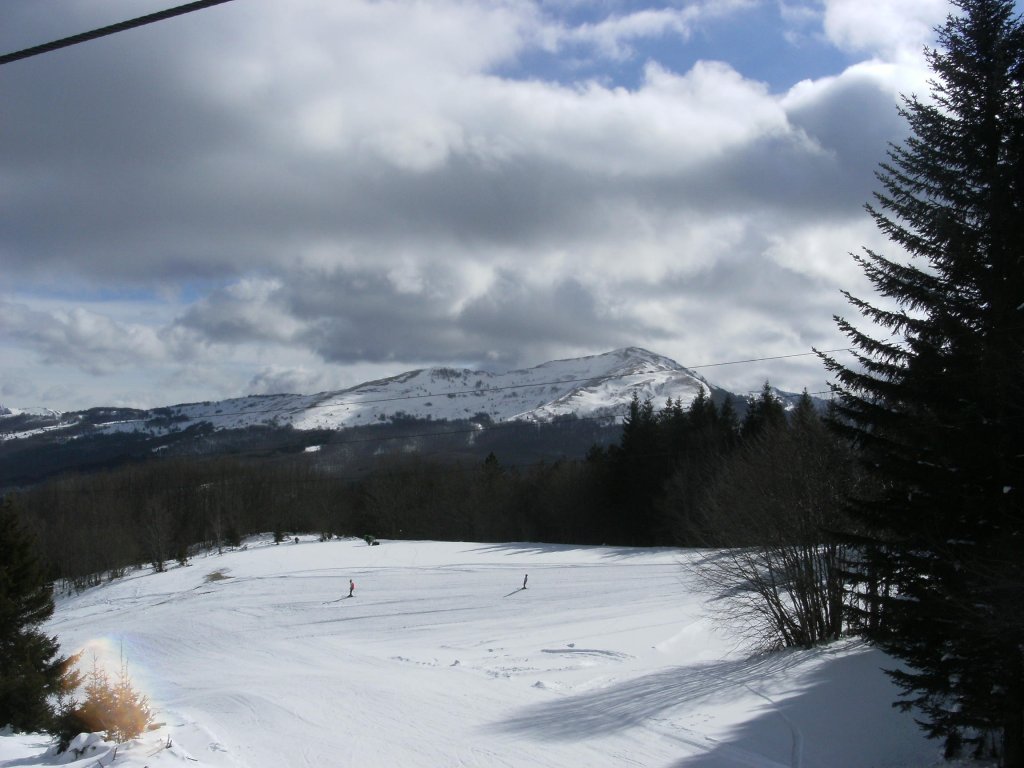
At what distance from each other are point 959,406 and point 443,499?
272 feet

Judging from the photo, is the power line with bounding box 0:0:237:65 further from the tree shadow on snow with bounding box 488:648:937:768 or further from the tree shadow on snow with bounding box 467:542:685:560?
the tree shadow on snow with bounding box 467:542:685:560

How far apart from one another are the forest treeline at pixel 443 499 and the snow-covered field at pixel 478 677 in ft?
17.9

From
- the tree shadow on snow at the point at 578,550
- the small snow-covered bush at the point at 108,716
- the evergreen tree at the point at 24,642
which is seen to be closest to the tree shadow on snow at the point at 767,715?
the small snow-covered bush at the point at 108,716

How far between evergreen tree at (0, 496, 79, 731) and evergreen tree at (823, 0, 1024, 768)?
2221cm

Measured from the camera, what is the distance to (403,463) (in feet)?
343

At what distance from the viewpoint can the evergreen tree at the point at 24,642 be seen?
23.2m

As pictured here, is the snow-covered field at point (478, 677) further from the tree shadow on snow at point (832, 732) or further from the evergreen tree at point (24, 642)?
the evergreen tree at point (24, 642)

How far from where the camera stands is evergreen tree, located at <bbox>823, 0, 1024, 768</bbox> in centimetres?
1030

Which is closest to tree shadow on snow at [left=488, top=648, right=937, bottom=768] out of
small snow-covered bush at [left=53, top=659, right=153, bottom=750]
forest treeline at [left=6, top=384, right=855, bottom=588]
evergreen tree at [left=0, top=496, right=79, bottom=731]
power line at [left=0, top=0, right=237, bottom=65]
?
forest treeline at [left=6, top=384, right=855, bottom=588]

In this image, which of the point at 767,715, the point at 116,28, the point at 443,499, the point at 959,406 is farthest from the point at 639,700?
the point at 443,499

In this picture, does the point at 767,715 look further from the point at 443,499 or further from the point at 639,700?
the point at 443,499

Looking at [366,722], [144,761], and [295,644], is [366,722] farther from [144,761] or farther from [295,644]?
[295,644]

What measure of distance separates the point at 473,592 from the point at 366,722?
2791 centimetres

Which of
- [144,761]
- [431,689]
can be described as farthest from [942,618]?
[431,689]
